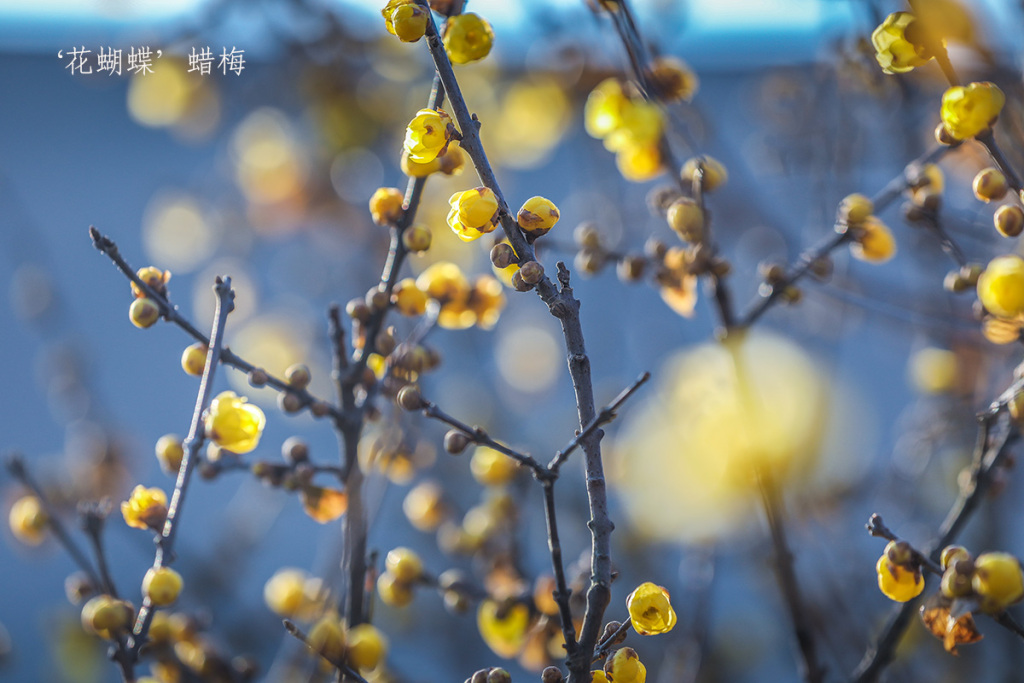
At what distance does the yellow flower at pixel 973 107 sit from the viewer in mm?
700

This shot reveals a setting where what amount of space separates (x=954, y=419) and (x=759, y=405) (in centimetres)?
56

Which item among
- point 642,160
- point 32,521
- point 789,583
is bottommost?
point 789,583

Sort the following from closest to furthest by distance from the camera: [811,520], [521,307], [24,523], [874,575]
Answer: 1. [24,523]
2. [811,520]
3. [874,575]
4. [521,307]

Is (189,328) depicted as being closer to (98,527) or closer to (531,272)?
(98,527)

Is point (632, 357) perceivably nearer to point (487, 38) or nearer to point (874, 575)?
point (874, 575)

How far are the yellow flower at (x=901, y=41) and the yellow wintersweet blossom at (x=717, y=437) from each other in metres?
0.39

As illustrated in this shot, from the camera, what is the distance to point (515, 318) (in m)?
2.59

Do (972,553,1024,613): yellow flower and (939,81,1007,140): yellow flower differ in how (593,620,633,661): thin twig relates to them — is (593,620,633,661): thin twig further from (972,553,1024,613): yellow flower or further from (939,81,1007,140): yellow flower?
(939,81,1007,140): yellow flower

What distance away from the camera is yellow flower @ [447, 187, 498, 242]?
0.64 metres

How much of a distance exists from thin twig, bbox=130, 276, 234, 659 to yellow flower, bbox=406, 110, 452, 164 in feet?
0.85

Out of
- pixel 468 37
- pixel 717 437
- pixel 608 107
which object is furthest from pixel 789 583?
pixel 468 37

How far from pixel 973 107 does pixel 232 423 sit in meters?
0.83

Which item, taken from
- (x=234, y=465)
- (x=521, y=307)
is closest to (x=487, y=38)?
(x=234, y=465)

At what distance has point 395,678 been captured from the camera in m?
1.09
